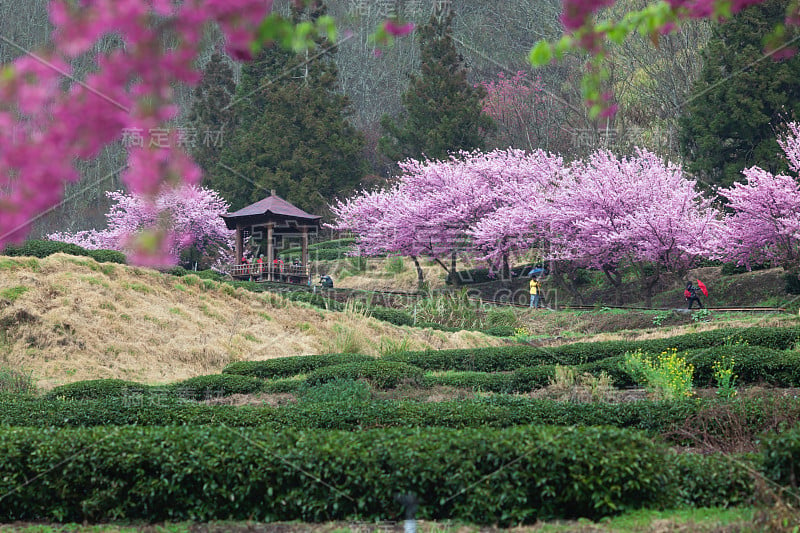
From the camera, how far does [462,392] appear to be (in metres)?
12.1

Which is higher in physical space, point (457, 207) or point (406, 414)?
point (457, 207)

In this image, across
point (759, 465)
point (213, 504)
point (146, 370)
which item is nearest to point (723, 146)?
point (146, 370)

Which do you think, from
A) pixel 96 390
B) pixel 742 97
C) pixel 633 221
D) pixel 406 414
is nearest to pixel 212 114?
pixel 742 97

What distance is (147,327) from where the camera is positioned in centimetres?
1741

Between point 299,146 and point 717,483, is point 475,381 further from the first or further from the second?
point 299,146

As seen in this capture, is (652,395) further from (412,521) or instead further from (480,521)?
(412,521)

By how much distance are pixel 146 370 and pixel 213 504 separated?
32.0ft

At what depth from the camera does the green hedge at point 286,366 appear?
48.1 feet

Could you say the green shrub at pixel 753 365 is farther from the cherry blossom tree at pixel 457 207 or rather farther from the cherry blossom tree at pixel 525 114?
the cherry blossom tree at pixel 525 114

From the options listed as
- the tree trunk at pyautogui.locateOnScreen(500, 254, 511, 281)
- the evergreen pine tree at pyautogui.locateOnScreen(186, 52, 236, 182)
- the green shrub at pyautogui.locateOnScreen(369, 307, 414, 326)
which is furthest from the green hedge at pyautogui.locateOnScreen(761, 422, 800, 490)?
the evergreen pine tree at pyautogui.locateOnScreen(186, 52, 236, 182)

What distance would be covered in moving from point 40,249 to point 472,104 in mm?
26013

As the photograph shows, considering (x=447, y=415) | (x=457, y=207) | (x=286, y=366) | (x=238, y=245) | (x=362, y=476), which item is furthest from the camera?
(x=238, y=245)

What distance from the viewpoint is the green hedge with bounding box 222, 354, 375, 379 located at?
14.7 meters

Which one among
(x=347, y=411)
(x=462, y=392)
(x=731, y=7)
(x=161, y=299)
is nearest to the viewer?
(x=731, y=7)
